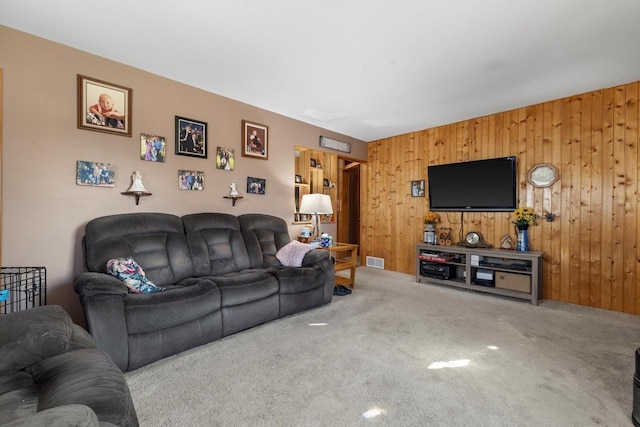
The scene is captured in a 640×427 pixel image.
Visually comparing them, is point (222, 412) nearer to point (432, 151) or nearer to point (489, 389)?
point (489, 389)

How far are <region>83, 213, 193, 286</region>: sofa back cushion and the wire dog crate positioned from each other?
15.1 inches

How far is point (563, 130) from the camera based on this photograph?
3523mm

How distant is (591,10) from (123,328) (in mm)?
3876

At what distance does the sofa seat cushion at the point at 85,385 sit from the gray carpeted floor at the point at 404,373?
555 millimetres

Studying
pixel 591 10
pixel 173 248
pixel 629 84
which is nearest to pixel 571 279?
pixel 629 84

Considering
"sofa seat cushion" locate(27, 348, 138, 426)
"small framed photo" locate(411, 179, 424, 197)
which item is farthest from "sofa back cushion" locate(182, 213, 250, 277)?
"small framed photo" locate(411, 179, 424, 197)

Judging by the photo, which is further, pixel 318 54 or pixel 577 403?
pixel 318 54

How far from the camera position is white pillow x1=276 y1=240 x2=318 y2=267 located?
3320 millimetres

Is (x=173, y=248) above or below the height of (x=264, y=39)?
below

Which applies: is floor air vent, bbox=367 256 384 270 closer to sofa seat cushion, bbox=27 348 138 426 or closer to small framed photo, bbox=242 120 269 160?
small framed photo, bbox=242 120 269 160

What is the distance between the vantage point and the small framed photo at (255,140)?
3.75 m

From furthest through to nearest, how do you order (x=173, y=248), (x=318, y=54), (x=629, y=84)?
(x=629, y=84), (x=173, y=248), (x=318, y=54)

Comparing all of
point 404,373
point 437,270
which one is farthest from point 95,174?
point 437,270

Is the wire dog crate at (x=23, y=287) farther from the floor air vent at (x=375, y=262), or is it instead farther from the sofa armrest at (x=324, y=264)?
the floor air vent at (x=375, y=262)
